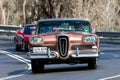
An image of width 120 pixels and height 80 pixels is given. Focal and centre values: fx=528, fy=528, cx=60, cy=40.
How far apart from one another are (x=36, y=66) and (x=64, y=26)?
5.88 ft

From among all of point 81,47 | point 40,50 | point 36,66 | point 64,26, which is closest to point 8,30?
point 64,26

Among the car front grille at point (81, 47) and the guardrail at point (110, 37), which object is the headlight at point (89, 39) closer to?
the car front grille at point (81, 47)

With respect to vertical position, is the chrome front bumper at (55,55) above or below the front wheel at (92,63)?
above

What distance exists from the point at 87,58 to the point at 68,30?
56.7 inches

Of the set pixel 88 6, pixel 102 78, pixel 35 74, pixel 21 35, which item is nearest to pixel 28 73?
pixel 35 74

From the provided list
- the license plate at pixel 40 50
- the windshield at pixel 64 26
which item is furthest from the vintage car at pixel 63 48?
the windshield at pixel 64 26

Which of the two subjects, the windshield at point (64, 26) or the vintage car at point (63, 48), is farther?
the windshield at point (64, 26)

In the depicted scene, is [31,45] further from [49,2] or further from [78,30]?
[49,2]

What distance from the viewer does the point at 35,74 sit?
1639 cm

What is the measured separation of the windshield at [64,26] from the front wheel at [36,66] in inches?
48.5

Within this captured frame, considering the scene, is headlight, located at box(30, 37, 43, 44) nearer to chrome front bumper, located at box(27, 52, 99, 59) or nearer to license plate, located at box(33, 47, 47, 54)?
license plate, located at box(33, 47, 47, 54)

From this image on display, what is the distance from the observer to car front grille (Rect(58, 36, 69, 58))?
1631cm

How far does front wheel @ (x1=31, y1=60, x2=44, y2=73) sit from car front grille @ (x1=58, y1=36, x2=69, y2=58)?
2.73ft

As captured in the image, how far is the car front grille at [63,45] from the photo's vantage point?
16312 mm
